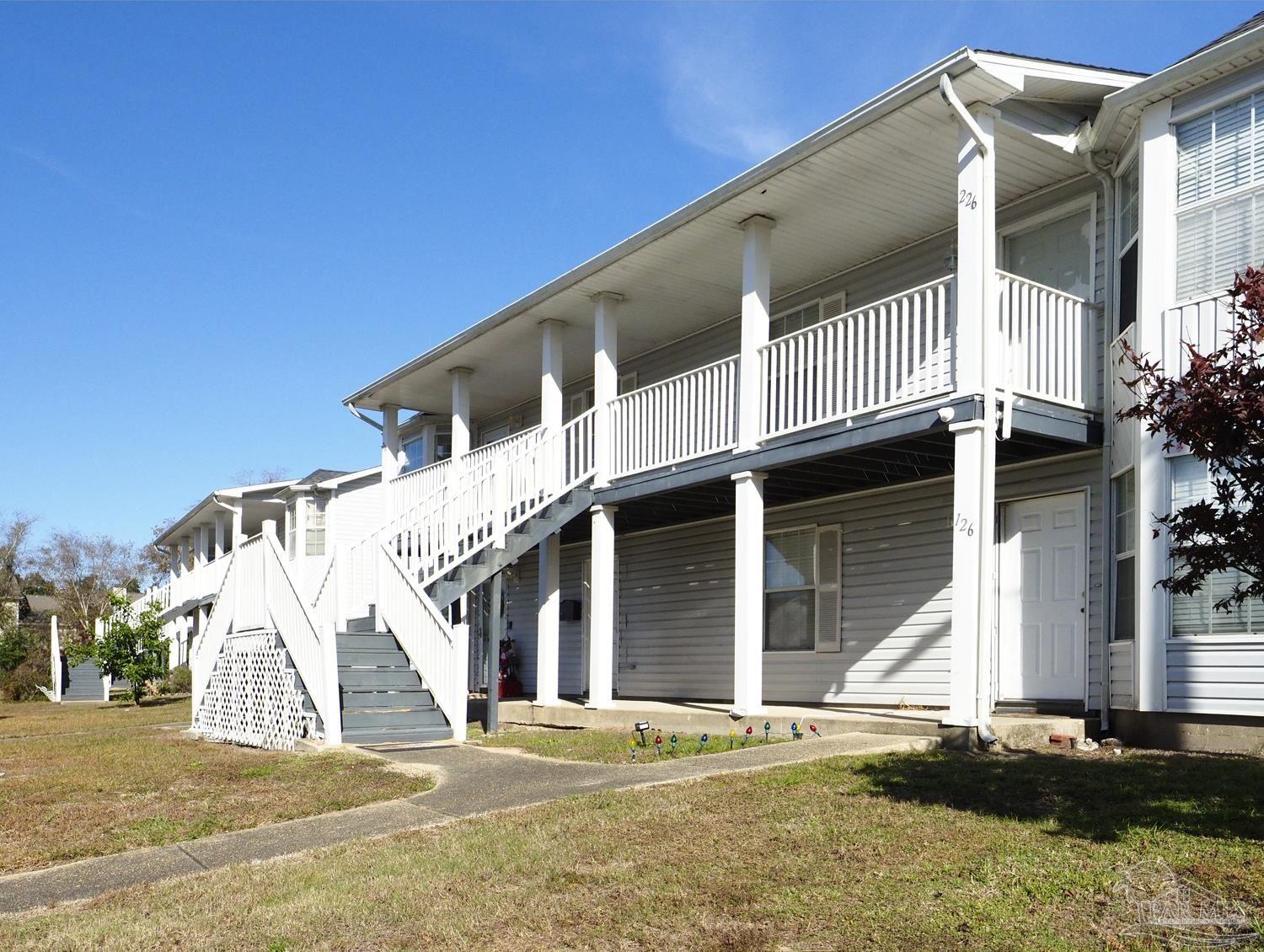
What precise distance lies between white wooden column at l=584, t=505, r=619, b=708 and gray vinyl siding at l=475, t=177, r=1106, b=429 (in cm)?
320

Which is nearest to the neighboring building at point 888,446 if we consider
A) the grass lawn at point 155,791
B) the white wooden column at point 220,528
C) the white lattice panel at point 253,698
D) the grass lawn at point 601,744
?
the white lattice panel at point 253,698

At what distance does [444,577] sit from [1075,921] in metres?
10.8

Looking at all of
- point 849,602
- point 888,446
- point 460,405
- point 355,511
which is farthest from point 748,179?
point 355,511

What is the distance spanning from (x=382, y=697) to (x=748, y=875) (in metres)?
7.76

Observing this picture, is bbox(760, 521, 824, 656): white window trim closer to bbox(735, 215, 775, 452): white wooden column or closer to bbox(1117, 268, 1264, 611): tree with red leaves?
bbox(735, 215, 775, 452): white wooden column

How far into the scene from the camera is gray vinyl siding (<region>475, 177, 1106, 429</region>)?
40.2 feet

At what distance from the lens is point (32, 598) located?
5922 cm

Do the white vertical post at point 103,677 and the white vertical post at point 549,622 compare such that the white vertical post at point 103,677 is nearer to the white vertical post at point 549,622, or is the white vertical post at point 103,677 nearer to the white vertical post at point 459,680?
the white vertical post at point 549,622

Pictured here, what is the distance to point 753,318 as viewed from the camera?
1333 cm

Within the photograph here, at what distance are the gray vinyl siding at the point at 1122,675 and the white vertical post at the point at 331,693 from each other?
24.4ft

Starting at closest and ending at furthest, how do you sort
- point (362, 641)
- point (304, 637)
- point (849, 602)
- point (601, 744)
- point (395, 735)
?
point (601, 744)
point (395, 735)
point (304, 637)
point (362, 641)
point (849, 602)

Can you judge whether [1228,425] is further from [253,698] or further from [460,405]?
[460,405]

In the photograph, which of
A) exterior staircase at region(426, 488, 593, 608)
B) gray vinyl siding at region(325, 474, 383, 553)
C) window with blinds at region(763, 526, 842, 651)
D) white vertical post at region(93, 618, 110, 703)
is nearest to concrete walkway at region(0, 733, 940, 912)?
exterior staircase at region(426, 488, 593, 608)

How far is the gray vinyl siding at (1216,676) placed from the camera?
32.2 ft
